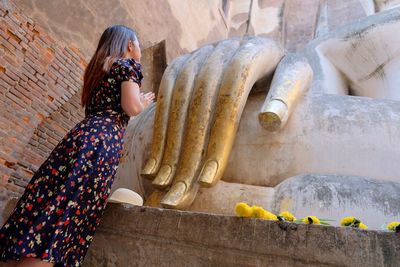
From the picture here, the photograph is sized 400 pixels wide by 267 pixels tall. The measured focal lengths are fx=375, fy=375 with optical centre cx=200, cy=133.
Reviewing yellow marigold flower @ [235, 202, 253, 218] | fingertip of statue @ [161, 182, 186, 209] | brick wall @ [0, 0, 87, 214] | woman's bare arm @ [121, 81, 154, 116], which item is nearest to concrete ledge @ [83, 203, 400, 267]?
yellow marigold flower @ [235, 202, 253, 218]

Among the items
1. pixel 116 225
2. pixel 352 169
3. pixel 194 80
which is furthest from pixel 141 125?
pixel 352 169

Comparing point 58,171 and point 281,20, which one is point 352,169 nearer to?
point 58,171

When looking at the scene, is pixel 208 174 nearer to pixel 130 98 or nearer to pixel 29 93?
pixel 130 98

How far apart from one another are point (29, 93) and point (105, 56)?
2.28 meters

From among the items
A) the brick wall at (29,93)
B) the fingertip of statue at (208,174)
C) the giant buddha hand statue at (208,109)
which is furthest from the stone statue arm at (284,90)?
the brick wall at (29,93)

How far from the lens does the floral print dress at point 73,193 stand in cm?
100

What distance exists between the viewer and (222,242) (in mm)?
990

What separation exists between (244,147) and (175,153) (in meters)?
0.30

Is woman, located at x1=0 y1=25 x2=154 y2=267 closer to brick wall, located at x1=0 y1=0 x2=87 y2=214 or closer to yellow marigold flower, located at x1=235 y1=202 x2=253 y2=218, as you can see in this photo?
yellow marigold flower, located at x1=235 y1=202 x2=253 y2=218

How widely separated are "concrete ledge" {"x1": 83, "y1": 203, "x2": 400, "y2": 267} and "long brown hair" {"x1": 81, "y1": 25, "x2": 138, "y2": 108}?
41 centimetres

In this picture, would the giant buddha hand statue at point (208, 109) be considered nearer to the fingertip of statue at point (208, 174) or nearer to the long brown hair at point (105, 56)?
the fingertip of statue at point (208, 174)

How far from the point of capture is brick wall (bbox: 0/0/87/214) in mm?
3064

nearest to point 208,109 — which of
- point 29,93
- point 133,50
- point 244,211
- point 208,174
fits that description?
point 208,174

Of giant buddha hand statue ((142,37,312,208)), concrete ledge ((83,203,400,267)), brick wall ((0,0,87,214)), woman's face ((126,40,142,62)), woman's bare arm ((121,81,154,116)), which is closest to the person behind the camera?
concrete ledge ((83,203,400,267))
